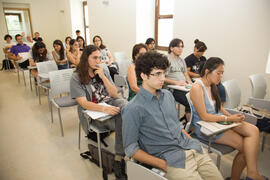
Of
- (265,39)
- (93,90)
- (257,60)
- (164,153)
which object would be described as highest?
(265,39)

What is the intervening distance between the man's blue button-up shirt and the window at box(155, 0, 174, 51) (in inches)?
157

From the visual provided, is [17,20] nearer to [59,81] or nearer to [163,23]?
[163,23]

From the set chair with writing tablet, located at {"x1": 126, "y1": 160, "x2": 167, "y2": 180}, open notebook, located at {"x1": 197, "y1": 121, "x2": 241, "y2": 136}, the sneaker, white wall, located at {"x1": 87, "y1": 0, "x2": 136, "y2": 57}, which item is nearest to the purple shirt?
white wall, located at {"x1": 87, "y1": 0, "x2": 136, "y2": 57}

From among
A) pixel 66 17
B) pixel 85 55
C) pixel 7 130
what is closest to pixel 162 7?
pixel 85 55

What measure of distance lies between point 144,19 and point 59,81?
3189 millimetres

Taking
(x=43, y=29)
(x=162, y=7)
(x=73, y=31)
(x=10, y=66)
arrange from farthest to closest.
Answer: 1. (x=43, y=29)
2. (x=73, y=31)
3. (x=10, y=66)
4. (x=162, y=7)

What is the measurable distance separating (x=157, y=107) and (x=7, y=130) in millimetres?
2800

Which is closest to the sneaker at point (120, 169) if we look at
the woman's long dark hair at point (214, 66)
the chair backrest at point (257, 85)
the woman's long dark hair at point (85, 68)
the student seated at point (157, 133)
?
the student seated at point (157, 133)

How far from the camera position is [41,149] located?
8.69 feet

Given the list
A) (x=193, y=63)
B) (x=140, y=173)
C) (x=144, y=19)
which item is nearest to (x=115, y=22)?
(x=144, y=19)

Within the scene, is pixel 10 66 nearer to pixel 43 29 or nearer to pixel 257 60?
pixel 43 29

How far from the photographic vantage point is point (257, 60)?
324 cm

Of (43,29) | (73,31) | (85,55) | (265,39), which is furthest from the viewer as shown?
(43,29)

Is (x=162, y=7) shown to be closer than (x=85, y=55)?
No
